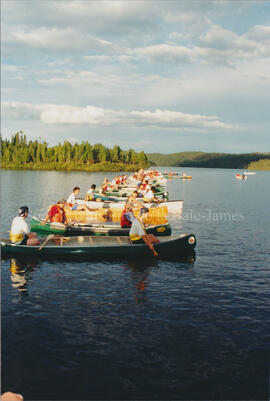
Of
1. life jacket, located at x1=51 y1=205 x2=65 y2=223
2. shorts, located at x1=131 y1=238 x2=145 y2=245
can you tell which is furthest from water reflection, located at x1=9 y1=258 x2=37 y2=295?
shorts, located at x1=131 y1=238 x2=145 y2=245

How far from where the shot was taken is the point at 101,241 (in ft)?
63.6

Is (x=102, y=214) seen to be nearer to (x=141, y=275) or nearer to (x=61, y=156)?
(x=141, y=275)

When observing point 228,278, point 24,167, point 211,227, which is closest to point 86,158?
point 24,167

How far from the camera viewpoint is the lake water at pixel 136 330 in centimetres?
798

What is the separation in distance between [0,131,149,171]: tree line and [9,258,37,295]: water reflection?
145 metres

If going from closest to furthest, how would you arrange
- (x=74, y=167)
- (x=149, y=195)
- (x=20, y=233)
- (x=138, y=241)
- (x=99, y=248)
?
(x=20, y=233)
(x=99, y=248)
(x=138, y=241)
(x=149, y=195)
(x=74, y=167)

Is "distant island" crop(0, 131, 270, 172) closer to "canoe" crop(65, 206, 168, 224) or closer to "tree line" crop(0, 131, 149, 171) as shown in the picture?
"tree line" crop(0, 131, 149, 171)

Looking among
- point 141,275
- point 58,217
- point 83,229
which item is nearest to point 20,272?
point 141,275

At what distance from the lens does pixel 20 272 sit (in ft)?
51.5

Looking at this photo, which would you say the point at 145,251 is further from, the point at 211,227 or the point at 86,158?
the point at 86,158

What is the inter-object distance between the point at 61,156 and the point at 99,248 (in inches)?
5905

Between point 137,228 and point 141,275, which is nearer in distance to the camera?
point 141,275

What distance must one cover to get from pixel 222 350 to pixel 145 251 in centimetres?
891

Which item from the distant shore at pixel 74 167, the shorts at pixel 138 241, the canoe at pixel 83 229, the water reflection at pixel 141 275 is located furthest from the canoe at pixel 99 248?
the distant shore at pixel 74 167
